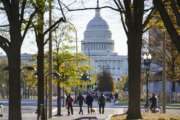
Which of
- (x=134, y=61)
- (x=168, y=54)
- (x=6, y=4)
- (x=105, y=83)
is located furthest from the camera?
(x=105, y=83)

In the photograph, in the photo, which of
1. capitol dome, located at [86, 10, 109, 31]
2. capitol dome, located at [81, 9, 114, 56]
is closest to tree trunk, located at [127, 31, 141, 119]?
capitol dome, located at [86, 10, 109, 31]

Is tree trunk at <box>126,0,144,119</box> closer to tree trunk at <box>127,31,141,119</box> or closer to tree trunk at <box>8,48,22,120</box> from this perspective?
tree trunk at <box>127,31,141,119</box>

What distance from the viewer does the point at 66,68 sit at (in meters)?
60.6

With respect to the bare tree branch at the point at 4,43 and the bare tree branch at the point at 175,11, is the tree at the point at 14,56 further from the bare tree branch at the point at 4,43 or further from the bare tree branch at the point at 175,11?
the bare tree branch at the point at 175,11

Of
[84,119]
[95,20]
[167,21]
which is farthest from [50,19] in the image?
[95,20]

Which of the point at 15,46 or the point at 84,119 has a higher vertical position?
the point at 15,46

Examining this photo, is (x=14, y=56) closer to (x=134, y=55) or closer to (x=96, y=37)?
(x=134, y=55)

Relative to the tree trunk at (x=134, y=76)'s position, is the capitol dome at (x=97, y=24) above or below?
above

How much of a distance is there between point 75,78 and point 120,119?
109ft

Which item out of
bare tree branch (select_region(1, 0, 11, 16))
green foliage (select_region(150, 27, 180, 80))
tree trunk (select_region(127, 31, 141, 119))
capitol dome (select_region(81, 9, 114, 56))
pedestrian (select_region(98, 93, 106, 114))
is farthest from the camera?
capitol dome (select_region(81, 9, 114, 56))

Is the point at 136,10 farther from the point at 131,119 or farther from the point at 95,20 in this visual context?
the point at 95,20

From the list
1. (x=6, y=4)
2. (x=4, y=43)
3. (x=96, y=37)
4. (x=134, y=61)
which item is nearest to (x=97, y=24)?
(x=96, y=37)

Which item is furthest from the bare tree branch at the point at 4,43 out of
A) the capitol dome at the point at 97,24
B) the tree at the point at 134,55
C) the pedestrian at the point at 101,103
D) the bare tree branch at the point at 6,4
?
the capitol dome at the point at 97,24

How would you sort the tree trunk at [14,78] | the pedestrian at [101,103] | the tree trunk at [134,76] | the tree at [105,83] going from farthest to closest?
the tree at [105,83]
the pedestrian at [101,103]
the tree trunk at [134,76]
the tree trunk at [14,78]
